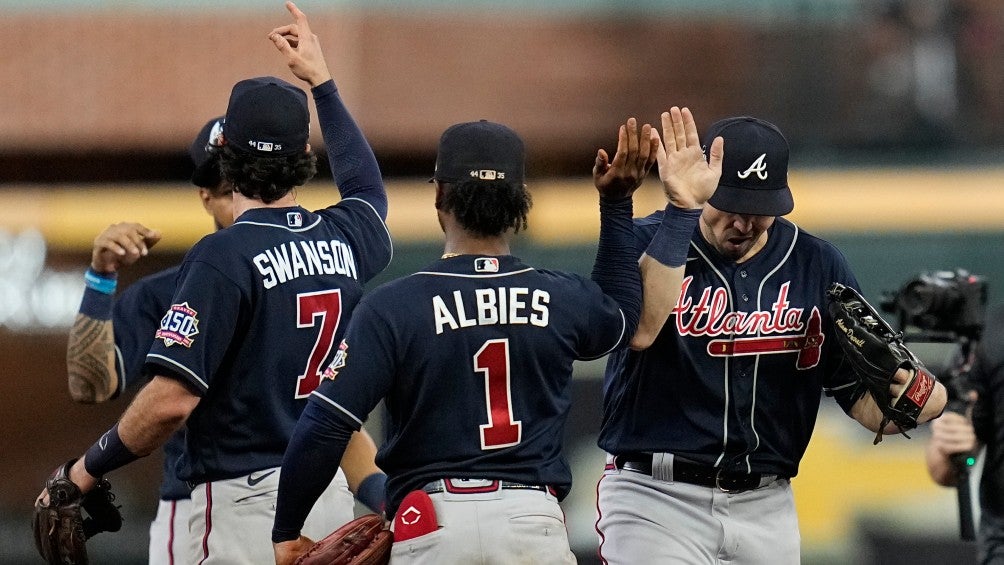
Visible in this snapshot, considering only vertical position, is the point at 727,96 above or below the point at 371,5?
below

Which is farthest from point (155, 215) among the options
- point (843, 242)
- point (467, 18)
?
point (843, 242)

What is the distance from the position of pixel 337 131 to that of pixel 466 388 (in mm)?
1336

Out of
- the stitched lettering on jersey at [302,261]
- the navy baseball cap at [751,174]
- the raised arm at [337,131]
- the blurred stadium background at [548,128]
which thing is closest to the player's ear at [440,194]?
the stitched lettering on jersey at [302,261]

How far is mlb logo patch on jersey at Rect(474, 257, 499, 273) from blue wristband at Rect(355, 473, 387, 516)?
0.96m

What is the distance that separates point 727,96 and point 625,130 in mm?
7226

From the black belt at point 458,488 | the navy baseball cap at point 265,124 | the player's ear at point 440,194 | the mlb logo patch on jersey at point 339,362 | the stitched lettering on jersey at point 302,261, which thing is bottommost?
the black belt at point 458,488

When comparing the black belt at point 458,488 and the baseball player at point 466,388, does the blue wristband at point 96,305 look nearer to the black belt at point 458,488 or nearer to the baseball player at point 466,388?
the baseball player at point 466,388

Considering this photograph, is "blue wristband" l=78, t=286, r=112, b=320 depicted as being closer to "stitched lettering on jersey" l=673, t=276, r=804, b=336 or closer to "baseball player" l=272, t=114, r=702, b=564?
"baseball player" l=272, t=114, r=702, b=564

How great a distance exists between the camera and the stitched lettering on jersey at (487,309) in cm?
373

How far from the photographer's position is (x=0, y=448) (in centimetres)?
1032

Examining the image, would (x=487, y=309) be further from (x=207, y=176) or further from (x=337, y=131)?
(x=207, y=176)

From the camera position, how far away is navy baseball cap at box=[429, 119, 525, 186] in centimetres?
381

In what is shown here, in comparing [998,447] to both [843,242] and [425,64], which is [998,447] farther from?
[425,64]

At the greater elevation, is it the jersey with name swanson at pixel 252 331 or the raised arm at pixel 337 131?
the raised arm at pixel 337 131
